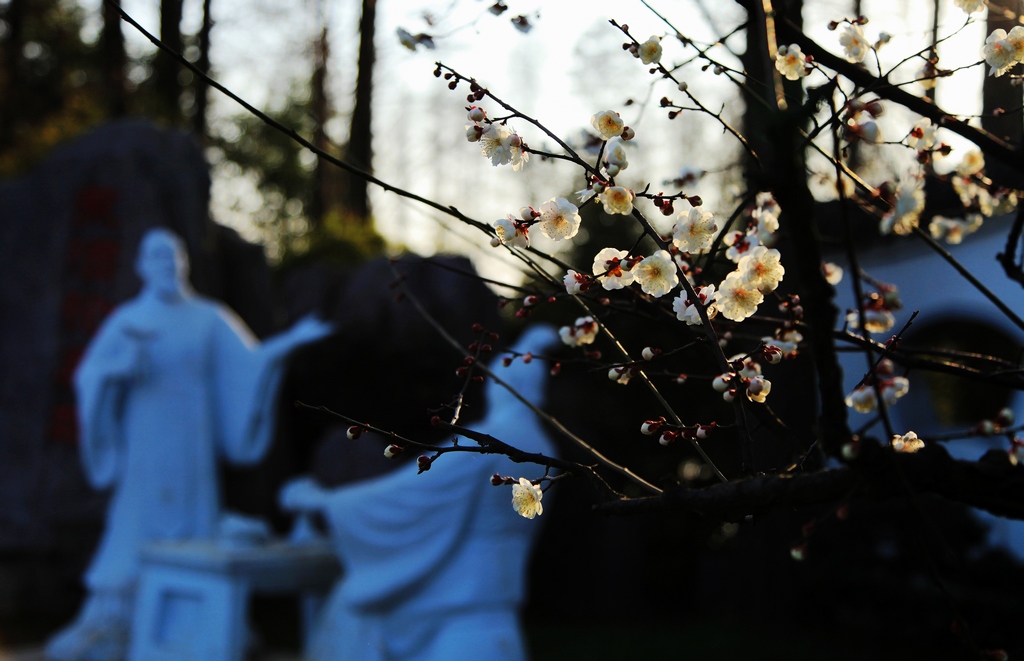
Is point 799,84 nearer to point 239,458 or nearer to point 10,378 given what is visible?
point 239,458

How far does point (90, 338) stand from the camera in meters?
8.08

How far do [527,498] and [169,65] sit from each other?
1331 cm

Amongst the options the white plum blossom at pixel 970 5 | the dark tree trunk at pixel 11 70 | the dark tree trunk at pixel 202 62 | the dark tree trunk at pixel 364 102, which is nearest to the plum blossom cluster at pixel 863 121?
the white plum blossom at pixel 970 5

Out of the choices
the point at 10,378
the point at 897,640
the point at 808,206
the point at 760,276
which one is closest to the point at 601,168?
the point at 760,276

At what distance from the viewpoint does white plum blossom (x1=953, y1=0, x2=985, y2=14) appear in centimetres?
152

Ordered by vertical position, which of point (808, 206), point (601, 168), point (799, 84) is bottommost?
point (808, 206)

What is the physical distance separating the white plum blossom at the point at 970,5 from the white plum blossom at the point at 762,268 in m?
0.64

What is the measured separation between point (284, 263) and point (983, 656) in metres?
10.2

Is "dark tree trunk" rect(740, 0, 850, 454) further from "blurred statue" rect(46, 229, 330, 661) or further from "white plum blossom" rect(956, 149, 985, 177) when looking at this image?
"blurred statue" rect(46, 229, 330, 661)

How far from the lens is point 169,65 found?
43.7 ft

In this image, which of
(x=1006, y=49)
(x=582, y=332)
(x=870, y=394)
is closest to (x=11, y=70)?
(x=582, y=332)

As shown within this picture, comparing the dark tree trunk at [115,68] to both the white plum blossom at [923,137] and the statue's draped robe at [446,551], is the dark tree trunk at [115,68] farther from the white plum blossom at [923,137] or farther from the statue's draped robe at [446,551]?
the white plum blossom at [923,137]

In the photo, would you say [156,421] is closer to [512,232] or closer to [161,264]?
[161,264]

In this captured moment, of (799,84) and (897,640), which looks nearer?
(799,84)
